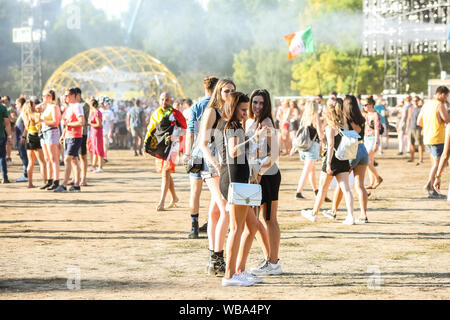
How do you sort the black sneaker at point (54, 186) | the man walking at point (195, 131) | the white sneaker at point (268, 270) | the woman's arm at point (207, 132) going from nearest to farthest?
the woman's arm at point (207, 132)
the white sneaker at point (268, 270)
the man walking at point (195, 131)
the black sneaker at point (54, 186)

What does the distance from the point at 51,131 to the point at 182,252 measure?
702 cm

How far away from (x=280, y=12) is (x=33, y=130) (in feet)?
267

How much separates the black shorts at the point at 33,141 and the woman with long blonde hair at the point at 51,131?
0.26 meters

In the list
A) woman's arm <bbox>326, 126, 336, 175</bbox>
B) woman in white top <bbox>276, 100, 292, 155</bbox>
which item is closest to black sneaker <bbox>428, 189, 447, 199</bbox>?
woman's arm <bbox>326, 126, 336, 175</bbox>

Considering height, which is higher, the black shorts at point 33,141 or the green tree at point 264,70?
the green tree at point 264,70

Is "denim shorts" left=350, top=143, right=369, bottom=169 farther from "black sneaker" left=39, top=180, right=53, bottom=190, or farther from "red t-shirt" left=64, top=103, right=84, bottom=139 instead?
"black sneaker" left=39, top=180, right=53, bottom=190

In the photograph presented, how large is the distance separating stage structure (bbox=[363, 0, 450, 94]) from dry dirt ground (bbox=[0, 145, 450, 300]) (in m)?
27.4

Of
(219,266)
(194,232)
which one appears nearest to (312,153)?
(194,232)

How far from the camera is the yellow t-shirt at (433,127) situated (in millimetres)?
14188

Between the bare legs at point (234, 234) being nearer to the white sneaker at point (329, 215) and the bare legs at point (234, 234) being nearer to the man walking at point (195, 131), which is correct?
the man walking at point (195, 131)

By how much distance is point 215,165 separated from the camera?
712cm

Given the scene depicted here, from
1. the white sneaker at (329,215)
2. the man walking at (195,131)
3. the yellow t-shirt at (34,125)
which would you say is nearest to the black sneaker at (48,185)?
the yellow t-shirt at (34,125)

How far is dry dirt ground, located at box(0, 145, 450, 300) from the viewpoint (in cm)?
676

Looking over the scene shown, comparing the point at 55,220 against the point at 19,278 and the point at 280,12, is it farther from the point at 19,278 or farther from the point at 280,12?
the point at 280,12
